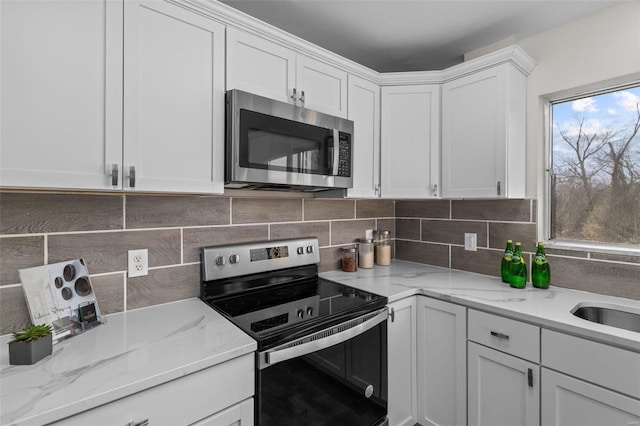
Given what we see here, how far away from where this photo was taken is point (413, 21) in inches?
71.7

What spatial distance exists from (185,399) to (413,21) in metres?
2.09

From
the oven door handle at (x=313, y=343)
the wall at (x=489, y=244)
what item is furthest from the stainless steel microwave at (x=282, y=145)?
the wall at (x=489, y=244)

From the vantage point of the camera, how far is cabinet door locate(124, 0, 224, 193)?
1.17 meters

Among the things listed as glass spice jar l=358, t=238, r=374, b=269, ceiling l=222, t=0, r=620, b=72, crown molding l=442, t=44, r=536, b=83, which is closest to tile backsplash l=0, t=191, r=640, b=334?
glass spice jar l=358, t=238, r=374, b=269

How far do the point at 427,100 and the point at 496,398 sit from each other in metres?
1.73

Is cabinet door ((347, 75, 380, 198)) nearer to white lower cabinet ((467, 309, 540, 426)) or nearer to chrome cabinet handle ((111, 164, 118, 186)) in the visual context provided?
white lower cabinet ((467, 309, 540, 426))

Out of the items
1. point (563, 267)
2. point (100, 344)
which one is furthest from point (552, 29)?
point (100, 344)

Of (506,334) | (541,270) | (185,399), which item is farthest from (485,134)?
(185,399)

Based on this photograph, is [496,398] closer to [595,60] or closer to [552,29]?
[595,60]

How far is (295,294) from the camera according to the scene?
68.4 inches

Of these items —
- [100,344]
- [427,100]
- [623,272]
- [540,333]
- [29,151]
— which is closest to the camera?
[29,151]

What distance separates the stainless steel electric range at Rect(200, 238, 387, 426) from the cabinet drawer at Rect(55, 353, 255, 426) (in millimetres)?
73

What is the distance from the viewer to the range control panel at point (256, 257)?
1.62m

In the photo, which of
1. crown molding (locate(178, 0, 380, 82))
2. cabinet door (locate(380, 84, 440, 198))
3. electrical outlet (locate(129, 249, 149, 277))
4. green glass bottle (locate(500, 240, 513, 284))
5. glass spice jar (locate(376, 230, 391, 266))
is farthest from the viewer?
glass spice jar (locate(376, 230, 391, 266))
